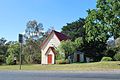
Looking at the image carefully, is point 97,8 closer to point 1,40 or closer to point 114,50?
point 114,50

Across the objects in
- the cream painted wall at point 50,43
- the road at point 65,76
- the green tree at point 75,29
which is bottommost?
the road at point 65,76

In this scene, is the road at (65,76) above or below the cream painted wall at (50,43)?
below

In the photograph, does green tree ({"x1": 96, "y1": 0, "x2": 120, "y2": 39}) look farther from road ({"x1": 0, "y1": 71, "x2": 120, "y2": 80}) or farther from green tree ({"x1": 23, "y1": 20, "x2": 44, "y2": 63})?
green tree ({"x1": 23, "y1": 20, "x2": 44, "y2": 63})

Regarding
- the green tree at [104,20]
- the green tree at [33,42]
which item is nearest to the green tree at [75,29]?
the green tree at [33,42]

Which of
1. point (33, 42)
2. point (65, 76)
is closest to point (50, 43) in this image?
point (33, 42)

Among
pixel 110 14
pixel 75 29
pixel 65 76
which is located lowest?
pixel 65 76

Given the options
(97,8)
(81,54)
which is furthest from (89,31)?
(81,54)

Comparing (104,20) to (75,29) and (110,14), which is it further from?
(75,29)

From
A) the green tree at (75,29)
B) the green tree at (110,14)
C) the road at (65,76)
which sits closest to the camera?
the road at (65,76)

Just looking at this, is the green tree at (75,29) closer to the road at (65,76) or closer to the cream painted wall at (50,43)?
the cream painted wall at (50,43)

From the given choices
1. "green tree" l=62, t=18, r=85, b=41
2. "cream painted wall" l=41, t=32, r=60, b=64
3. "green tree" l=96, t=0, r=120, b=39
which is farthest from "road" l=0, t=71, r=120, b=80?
"green tree" l=62, t=18, r=85, b=41

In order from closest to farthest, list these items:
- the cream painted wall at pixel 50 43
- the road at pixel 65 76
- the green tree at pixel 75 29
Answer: the road at pixel 65 76 → the cream painted wall at pixel 50 43 → the green tree at pixel 75 29

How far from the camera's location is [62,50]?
60375 millimetres

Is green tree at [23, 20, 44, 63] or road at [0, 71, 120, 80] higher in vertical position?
green tree at [23, 20, 44, 63]
